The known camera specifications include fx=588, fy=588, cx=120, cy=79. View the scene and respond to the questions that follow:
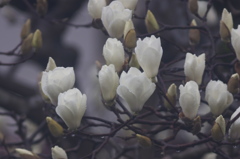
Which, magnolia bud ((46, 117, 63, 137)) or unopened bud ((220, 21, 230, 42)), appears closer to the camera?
magnolia bud ((46, 117, 63, 137))

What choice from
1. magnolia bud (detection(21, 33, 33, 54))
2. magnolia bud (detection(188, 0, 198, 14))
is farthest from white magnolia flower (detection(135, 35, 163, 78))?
magnolia bud (detection(21, 33, 33, 54))

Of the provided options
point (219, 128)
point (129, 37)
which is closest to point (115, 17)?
point (129, 37)

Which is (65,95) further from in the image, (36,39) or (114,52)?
(36,39)

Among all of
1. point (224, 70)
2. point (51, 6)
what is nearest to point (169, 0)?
A: point (51, 6)

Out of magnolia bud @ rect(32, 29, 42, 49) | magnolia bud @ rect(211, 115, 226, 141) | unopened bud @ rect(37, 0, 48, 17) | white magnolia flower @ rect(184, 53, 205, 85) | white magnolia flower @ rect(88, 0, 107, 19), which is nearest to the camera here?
magnolia bud @ rect(211, 115, 226, 141)

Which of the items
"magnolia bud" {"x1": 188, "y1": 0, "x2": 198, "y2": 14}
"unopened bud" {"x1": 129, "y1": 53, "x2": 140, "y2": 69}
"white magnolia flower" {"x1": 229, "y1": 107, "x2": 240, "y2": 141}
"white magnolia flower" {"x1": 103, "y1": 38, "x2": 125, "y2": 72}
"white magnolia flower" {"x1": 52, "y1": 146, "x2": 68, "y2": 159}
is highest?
"white magnolia flower" {"x1": 103, "y1": 38, "x2": 125, "y2": 72}

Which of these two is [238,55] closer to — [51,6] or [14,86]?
[14,86]

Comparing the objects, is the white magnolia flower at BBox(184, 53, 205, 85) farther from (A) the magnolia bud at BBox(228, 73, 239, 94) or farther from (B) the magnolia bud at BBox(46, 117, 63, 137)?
(B) the magnolia bud at BBox(46, 117, 63, 137)
